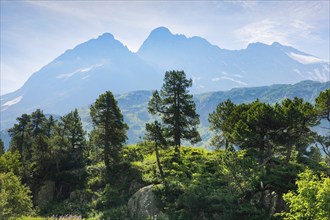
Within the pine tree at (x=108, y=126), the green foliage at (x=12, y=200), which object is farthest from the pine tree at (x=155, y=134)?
the green foliage at (x=12, y=200)

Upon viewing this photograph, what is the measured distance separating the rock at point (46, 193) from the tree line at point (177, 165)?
16 centimetres

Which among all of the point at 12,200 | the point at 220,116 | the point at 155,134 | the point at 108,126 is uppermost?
the point at 108,126

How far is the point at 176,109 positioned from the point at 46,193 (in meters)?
25.1

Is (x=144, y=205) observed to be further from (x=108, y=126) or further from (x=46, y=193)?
(x=46, y=193)

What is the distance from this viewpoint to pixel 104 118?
46438 millimetres

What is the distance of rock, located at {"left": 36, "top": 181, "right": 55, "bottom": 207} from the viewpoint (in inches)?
1855

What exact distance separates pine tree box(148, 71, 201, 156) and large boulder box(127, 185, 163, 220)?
40.3 ft

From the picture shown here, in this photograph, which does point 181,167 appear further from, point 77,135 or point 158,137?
point 77,135

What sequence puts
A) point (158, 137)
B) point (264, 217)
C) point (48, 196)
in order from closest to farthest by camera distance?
point (264, 217) → point (158, 137) → point (48, 196)

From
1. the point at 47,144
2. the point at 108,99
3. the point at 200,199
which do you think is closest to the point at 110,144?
the point at 108,99

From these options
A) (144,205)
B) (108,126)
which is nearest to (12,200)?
(144,205)

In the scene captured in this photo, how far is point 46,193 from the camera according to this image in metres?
48.2

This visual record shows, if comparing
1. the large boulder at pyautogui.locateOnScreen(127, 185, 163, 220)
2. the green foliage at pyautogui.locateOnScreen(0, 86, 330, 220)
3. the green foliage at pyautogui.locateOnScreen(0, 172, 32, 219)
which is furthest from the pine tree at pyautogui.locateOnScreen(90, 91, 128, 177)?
the green foliage at pyautogui.locateOnScreen(0, 172, 32, 219)

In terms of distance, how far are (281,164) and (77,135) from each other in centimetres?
3679
